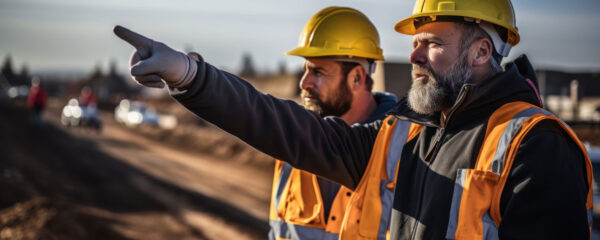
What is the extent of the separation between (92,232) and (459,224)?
7.89 m

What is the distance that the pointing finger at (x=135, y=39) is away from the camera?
6.18ft

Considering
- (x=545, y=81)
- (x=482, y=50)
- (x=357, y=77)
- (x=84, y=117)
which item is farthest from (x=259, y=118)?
(x=84, y=117)

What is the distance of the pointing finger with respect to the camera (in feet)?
6.18

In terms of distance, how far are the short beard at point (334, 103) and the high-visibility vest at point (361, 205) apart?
54 cm

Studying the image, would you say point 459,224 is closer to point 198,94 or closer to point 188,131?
point 198,94

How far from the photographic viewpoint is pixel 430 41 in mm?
2346

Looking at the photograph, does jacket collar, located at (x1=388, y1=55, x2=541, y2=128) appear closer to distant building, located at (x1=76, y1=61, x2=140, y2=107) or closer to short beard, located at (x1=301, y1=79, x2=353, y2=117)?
short beard, located at (x1=301, y1=79, x2=353, y2=117)

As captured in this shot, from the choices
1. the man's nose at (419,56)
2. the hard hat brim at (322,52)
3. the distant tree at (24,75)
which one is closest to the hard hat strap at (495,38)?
the man's nose at (419,56)

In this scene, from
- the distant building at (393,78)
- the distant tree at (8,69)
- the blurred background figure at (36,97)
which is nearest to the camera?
the distant building at (393,78)

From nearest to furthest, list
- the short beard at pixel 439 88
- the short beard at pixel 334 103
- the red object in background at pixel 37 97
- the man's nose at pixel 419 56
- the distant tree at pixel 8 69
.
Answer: the short beard at pixel 439 88
the man's nose at pixel 419 56
the short beard at pixel 334 103
the red object in background at pixel 37 97
the distant tree at pixel 8 69

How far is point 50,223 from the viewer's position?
8203 mm

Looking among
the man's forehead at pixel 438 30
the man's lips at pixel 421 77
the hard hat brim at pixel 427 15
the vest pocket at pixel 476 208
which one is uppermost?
the hard hat brim at pixel 427 15

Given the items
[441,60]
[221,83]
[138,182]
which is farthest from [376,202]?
[138,182]

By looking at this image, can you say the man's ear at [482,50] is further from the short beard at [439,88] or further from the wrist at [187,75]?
the wrist at [187,75]
